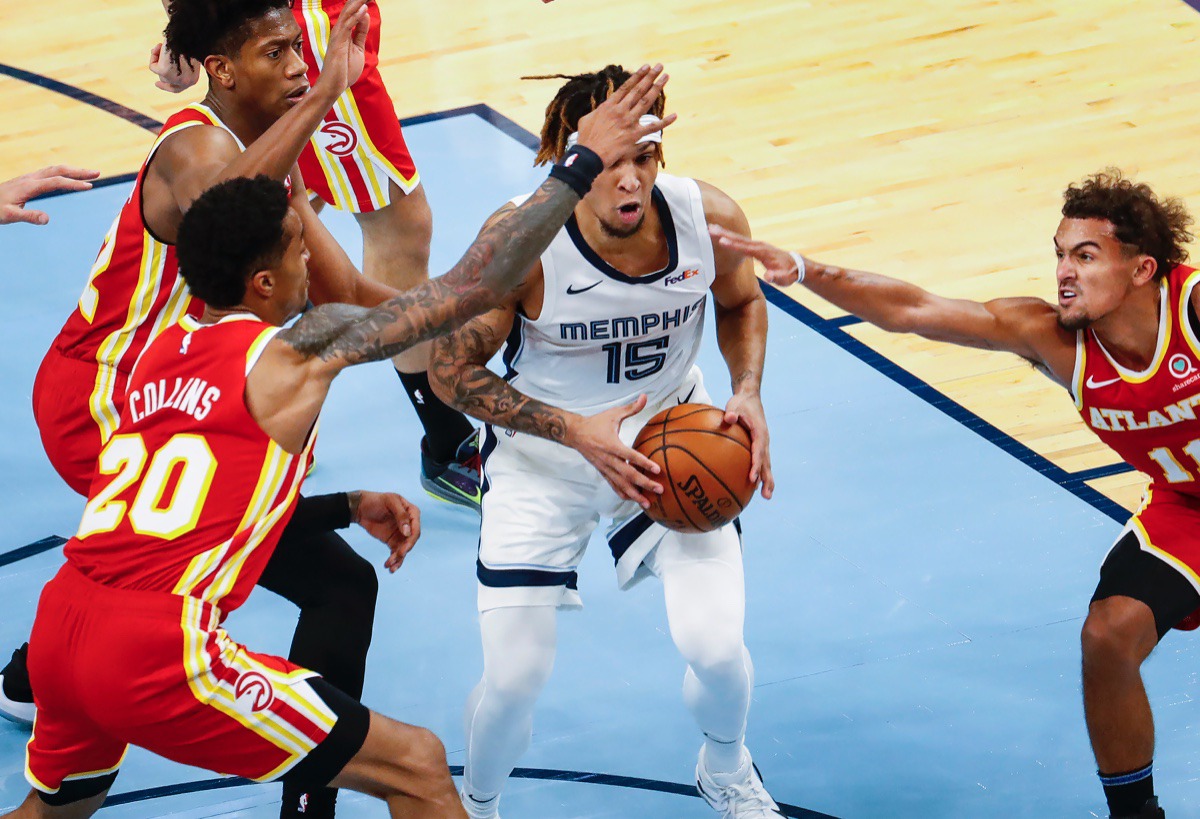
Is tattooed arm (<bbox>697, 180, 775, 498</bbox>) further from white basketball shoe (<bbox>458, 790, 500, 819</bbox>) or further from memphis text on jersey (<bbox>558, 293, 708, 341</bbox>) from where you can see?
white basketball shoe (<bbox>458, 790, 500, 819</bbox>)

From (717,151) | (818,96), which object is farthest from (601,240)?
(818,96)

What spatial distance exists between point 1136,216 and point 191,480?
278cm

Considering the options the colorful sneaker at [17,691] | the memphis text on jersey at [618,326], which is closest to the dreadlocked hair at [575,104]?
the memphis text on jersey at [618,326]

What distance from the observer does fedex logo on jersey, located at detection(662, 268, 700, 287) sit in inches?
183

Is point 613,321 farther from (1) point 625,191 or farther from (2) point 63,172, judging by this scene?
(2) point 63,172

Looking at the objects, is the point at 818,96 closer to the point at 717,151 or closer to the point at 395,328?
the point at 717,151

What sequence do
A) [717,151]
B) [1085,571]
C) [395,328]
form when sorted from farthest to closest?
[717,151], [1085,571], [395,328]

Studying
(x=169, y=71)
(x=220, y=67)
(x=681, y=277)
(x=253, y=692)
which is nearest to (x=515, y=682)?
(x=253, y=692)

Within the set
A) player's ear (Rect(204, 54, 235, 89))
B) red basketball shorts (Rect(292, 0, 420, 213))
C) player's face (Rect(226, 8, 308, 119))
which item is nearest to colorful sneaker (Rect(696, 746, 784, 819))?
player's face (Rect(226, 8, 308, 119))

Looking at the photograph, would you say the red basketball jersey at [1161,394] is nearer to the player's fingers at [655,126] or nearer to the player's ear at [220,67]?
the player's fingers at [655,126]

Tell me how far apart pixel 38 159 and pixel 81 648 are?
6341 millimetres

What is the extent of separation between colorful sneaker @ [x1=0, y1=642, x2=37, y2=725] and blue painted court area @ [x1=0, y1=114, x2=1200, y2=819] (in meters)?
0.09

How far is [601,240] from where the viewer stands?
466 cm

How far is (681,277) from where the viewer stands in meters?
4.66
